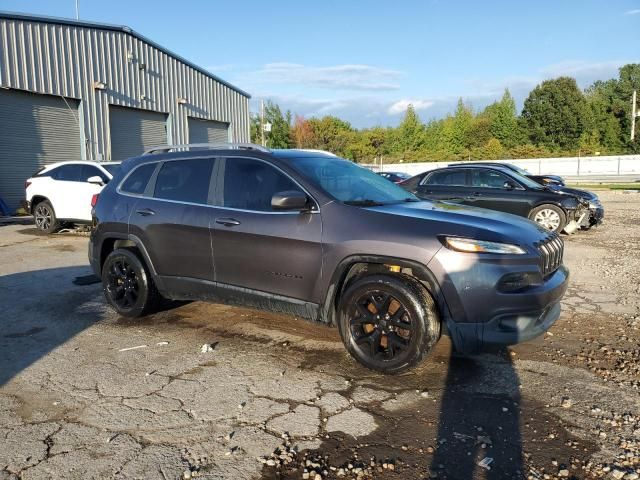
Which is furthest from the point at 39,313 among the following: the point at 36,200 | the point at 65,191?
the point at 36,200

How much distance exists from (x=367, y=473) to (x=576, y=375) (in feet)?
7.09

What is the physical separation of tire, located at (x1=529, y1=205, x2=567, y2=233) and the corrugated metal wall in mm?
15243

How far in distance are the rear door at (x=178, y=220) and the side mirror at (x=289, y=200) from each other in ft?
3.12

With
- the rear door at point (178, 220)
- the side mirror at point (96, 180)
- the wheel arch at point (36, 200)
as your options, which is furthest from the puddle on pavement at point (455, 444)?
the wheel arch at point (36, 200)

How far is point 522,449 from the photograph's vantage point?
2.91 m

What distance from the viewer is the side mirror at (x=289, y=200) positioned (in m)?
4.09

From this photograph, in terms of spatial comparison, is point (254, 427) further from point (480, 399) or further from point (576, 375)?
point (576, 375)

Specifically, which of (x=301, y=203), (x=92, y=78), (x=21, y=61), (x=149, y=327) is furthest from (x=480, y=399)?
(x=92, y=78)

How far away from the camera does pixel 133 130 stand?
20.8 m

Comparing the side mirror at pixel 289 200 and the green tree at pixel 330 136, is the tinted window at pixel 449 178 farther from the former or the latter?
the green tree at pixel 330 136

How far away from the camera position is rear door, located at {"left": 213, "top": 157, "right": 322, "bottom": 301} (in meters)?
4.21

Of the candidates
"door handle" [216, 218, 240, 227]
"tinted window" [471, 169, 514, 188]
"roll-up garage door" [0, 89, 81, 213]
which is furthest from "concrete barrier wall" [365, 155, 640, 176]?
"door handle" [216, 218, 240, 227]

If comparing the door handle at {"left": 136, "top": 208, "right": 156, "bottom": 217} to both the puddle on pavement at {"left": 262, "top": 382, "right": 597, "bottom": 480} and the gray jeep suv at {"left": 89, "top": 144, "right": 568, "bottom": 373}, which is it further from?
the puddle on pavement at {"left": 262, "top": 382, "right": 597, "bottom": 480}

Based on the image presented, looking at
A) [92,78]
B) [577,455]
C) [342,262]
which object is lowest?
[577,455]
